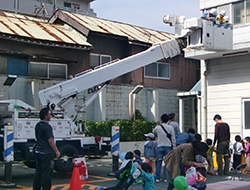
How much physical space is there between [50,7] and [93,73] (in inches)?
1103

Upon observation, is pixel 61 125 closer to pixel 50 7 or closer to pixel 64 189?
pixel 64 189

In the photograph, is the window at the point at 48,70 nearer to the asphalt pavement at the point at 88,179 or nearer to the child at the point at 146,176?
the asphalt pavement at the point at 88,179

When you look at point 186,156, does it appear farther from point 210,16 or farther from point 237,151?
point 210,16

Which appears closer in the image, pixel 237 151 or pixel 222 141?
pixel 222 141

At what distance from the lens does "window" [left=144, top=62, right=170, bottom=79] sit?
22531 mm

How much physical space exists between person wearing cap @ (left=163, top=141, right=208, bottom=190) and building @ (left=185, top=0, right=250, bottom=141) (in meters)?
8.22

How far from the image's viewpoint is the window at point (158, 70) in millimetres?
22531

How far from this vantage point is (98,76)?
1172cm

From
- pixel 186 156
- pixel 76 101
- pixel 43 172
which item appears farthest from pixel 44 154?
pixel 76 101

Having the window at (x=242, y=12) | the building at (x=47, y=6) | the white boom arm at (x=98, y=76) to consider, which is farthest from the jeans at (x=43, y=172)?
the building at (x=47, y=6)

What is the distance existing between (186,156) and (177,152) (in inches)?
11.9

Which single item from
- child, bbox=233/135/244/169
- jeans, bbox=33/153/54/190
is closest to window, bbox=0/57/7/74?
jeans, bbox=33/153/54/190

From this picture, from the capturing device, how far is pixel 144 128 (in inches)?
768

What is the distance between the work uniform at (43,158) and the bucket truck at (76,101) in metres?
2.47
